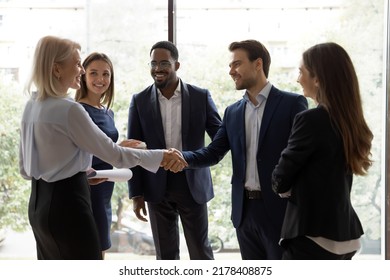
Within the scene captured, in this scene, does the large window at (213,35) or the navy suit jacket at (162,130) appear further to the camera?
the large window at (213,35)

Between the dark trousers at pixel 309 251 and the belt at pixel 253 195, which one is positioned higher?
the belt at pixel 253 195

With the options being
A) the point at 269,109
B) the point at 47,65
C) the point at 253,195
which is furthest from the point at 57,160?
the point at 269,109

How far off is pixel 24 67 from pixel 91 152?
231cm

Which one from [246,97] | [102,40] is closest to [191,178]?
[246,97]

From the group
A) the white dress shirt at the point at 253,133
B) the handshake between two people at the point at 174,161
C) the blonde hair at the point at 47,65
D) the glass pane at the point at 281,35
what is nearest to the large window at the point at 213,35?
the glass pane at the point at 281,35

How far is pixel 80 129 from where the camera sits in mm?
2381

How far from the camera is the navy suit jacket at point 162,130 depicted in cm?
339

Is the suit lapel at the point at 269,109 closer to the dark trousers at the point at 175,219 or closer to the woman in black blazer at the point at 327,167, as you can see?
the woman in black blazer at the point at 327,167

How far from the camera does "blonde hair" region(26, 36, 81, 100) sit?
2.41m

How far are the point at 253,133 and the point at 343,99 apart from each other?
2.49 ft

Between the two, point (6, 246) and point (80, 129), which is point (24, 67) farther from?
point (80, 129)

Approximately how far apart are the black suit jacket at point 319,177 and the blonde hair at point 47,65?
1039mm

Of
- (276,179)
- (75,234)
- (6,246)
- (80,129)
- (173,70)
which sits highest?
(173,70)

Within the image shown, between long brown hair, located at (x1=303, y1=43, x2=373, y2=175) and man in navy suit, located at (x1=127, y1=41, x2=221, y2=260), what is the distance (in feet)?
3.89
